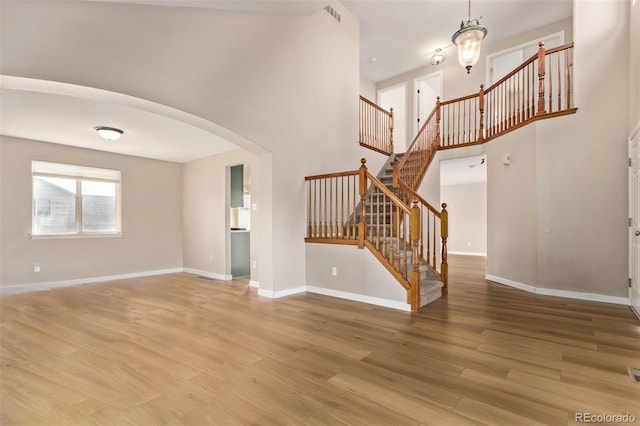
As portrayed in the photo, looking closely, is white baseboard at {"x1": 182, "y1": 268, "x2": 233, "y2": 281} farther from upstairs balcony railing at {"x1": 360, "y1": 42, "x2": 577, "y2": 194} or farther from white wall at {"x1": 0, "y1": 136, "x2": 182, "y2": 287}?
upstairs balcony railing at {"x1": 360, "y1": 42, "x2": 577, "y2": 194}

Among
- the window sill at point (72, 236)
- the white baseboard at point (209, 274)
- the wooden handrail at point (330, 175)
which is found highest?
the wooden handrail at point (330, 175)

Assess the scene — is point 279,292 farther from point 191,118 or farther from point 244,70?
point 244,70

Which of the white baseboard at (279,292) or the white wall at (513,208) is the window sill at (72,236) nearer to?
the white baseboard at (279,292)

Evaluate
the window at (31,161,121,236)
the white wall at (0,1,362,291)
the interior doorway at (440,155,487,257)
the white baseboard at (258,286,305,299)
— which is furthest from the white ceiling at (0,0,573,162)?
the interior doorway at (440,155,487,257)

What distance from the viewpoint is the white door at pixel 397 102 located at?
365 inches

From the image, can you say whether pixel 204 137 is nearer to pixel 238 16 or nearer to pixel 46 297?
pixel 238 16

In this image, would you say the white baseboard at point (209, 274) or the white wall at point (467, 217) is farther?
the white wall at point (467, 217)

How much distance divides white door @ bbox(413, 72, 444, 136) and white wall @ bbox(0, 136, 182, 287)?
265 inches

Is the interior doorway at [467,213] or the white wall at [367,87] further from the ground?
the white wall at [367,87]

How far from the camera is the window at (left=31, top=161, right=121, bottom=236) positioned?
575cm

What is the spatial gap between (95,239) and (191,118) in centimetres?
453

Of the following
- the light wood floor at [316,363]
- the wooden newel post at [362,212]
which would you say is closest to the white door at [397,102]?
the wooden newel post at [362,212]

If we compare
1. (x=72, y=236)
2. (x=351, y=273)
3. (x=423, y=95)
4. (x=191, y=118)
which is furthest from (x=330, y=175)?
(x=423, y=95)

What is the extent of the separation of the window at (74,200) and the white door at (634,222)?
29.6 feet
